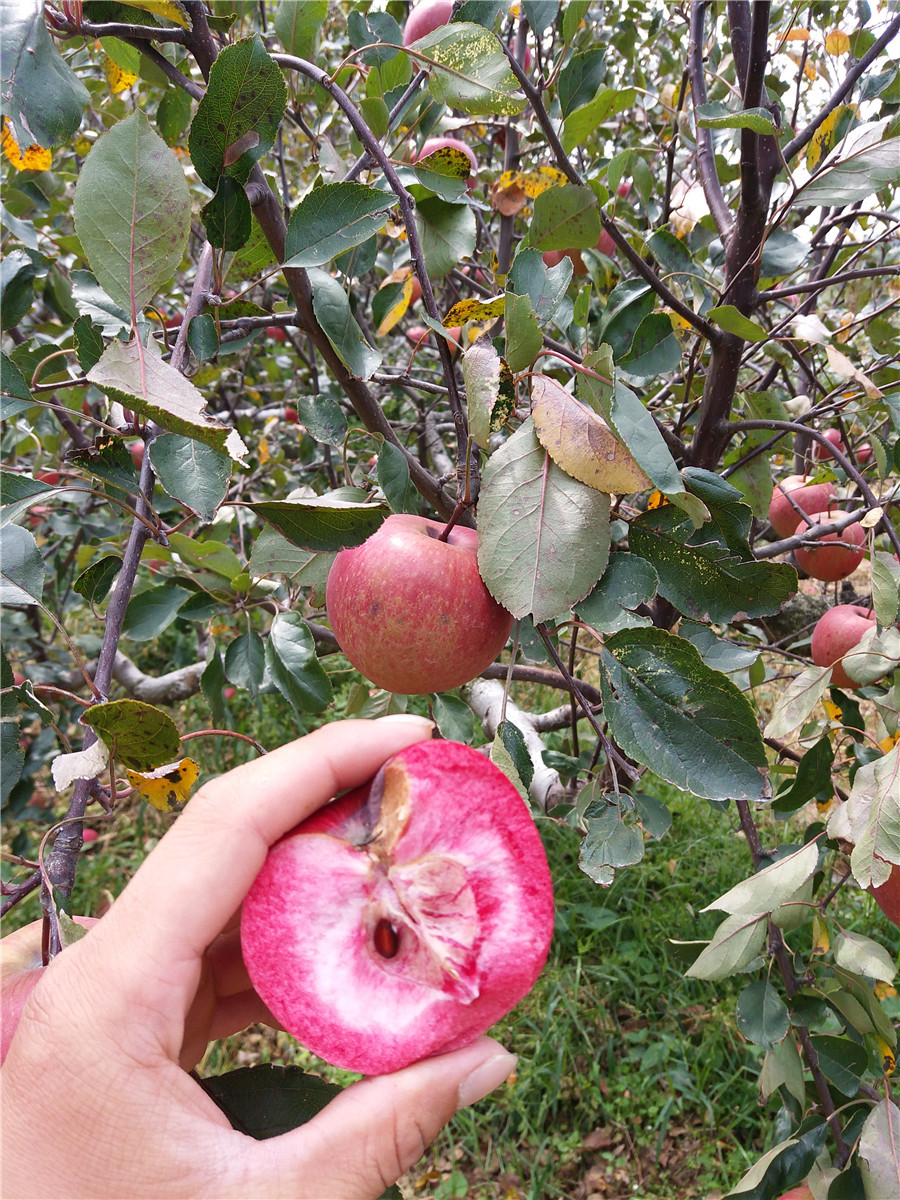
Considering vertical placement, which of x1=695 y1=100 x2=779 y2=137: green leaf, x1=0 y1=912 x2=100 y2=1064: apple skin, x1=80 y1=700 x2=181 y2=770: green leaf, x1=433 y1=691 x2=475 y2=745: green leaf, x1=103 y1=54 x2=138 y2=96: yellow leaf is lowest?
x1=433 y1=691 x2=475 y2=745: green leaf

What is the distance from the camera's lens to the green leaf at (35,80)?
584mm

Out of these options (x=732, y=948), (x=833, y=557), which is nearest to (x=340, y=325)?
(x=732, y=948)

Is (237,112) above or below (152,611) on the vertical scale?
above

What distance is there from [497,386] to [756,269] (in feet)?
1.94

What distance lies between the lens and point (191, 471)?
736mm

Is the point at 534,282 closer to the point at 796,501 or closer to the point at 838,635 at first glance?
the point at 838,635

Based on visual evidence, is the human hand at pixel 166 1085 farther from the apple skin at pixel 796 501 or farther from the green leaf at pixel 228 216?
the apple skin at pixel 796 501

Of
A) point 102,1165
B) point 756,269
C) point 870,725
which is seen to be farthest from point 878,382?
point 870,725

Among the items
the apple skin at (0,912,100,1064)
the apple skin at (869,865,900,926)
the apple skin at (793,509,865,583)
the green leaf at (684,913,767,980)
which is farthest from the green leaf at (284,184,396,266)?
the apple skin at (793,509,865,583)

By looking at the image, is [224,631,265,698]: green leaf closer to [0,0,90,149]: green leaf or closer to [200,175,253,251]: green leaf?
[200,175,253,251]: green leaf

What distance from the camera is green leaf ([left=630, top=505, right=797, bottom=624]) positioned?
0.76 m

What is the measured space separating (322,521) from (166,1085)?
18.1 inches

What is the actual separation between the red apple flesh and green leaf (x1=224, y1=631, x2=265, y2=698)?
18.4 inches

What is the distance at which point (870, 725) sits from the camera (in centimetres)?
277
